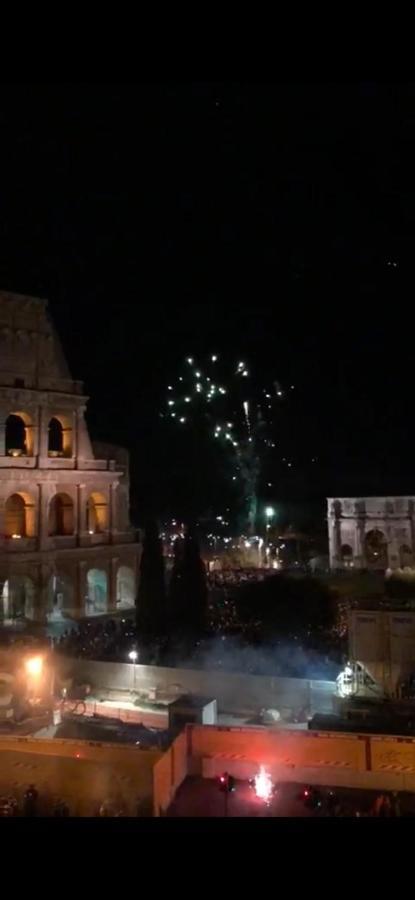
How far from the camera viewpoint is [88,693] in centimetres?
2384

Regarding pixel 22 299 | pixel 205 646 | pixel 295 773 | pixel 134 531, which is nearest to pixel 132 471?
pixel 134 531

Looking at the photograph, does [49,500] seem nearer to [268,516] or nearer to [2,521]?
[2,521]

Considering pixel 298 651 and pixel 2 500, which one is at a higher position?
pixel 2 500

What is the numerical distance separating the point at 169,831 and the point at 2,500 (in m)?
28.0

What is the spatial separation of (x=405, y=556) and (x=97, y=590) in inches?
943

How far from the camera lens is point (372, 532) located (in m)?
53.8

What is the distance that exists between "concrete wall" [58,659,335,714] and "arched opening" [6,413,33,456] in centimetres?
1199

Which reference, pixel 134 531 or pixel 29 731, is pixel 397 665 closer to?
pixel 29 731

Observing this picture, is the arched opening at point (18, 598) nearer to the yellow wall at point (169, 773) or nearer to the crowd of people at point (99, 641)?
the crowd of people at point (99, 641)

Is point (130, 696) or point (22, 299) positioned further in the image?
point (22, 299)

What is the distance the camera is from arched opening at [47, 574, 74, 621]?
33.6 metres

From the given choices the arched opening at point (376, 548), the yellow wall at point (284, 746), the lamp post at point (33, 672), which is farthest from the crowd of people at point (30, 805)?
the arched opening at point (376, 548)

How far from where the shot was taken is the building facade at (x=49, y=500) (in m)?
32.6

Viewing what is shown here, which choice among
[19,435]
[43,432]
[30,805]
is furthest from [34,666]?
[19,435]
